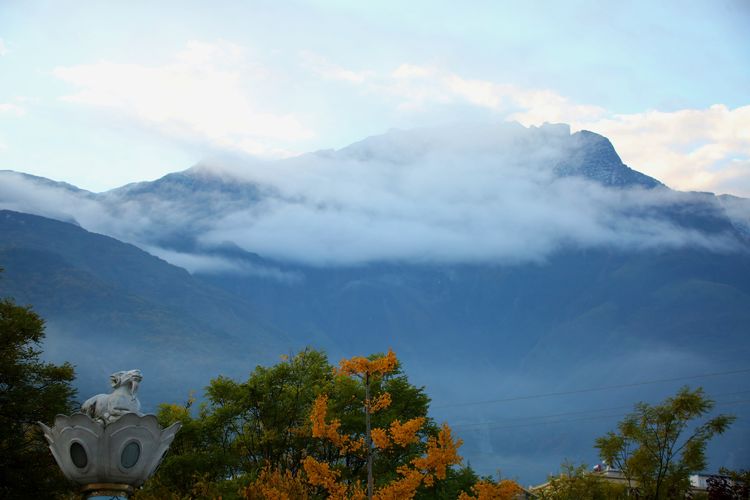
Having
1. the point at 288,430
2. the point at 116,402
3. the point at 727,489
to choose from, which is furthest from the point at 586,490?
the point at 116,402

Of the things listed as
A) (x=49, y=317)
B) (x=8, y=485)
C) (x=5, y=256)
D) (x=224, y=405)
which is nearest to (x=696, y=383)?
(x=49, y=317)

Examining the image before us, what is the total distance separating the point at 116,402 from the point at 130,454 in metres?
1.09

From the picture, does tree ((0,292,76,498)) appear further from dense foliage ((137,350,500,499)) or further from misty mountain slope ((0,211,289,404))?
misty mountain slope ((0,211,289,404))

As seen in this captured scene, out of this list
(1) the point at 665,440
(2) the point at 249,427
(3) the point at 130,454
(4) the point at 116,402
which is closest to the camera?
(3) the point at 130,454

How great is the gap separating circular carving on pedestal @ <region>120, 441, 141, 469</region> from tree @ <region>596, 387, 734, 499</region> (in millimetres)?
15878

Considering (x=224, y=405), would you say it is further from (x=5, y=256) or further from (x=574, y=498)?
(x=5, y=256)

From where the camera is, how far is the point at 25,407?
2381cm

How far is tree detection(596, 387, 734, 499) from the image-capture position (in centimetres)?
2403

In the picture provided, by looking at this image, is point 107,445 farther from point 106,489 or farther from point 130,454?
point 106,489

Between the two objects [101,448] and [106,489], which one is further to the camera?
[106,489]

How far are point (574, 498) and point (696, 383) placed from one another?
188 meters

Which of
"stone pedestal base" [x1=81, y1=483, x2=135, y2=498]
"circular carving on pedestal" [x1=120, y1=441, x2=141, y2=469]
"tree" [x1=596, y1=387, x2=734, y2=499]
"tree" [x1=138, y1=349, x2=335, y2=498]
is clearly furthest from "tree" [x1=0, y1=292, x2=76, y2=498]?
"tree" [x1=596, y1=387, x2=734, y2=499]

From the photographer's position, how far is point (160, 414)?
122ft

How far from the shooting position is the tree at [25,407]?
22.9 metres
